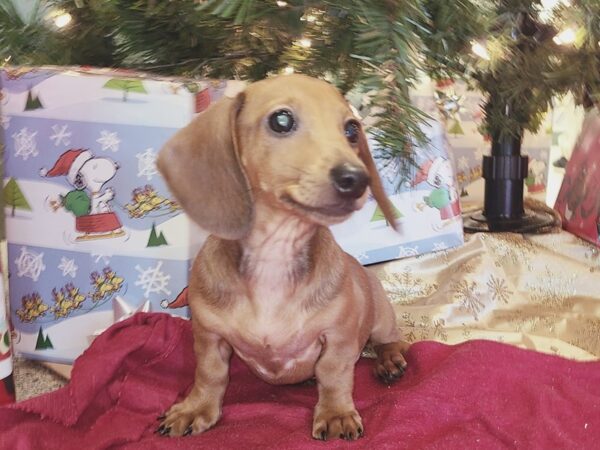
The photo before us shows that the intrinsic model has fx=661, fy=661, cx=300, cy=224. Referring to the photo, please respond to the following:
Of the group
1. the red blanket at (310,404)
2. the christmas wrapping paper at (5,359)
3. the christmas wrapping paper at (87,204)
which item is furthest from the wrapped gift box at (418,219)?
the christmas wrapping paper at (5,359)

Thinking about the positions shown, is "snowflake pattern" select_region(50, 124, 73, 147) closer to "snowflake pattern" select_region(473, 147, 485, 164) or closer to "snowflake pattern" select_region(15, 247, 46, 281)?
"snowflake pattern" select_region(15, 247, 46, 281)

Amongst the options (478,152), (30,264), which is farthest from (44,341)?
(478,152)

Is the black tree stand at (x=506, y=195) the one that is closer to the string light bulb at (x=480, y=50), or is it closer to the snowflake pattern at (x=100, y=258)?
the string light bulb at (x=480, y=50)

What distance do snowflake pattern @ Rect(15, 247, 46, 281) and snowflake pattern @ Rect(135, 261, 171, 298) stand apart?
7.4 inches

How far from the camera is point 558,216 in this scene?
183cm

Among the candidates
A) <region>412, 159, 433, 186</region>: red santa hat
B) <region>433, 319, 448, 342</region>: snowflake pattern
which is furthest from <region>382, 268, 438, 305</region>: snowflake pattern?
<region>412, 159, 433, 186</region>: red santa hat

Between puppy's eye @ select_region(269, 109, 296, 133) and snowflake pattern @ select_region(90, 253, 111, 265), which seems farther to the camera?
snowflake pattern @ select_region(90, 253, 111, 265)

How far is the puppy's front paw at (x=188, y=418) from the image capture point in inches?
38.4

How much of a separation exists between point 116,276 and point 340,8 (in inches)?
26.1

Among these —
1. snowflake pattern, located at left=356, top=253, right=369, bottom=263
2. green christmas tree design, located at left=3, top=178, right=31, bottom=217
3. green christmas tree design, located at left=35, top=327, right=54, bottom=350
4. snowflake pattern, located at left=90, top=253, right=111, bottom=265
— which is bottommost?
green christmas tree design, located at left=35, top=327, right=54, bottom=350

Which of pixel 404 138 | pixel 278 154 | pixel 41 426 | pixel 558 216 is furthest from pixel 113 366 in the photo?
pixel 558 216

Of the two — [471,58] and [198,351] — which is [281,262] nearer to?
[198,351]

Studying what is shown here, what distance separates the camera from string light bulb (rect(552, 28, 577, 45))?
1343mm

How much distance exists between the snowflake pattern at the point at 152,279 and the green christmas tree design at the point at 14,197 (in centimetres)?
25
